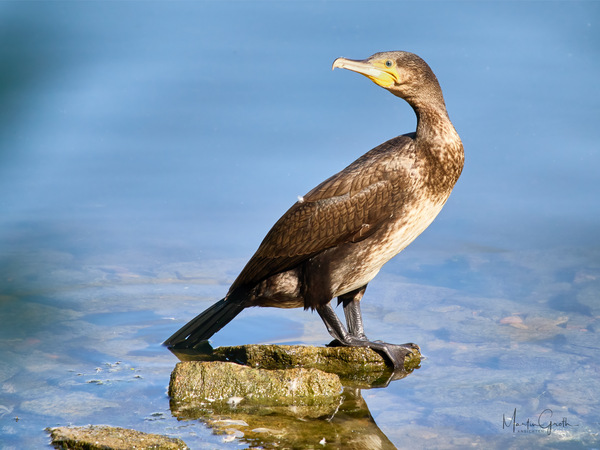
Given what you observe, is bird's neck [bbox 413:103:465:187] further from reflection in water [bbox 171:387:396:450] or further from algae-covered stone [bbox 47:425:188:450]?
algae-covered stone [bbox 47:425:188:450]

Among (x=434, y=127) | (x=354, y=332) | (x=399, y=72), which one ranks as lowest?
(x=354, y=332)

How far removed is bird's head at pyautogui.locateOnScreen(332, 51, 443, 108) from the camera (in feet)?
15.1

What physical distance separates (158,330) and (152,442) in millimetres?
1970

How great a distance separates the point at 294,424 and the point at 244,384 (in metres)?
0.41

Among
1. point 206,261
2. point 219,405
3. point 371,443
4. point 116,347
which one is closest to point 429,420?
point 371,443

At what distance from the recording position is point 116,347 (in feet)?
15.9

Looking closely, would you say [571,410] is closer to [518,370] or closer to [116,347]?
[518,370]

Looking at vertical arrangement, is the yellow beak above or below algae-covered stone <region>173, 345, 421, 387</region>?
above

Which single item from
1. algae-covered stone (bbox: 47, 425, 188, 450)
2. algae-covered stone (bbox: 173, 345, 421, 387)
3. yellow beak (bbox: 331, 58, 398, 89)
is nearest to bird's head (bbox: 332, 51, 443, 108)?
yellow beak (bbox: 331, 58, 398, 89)

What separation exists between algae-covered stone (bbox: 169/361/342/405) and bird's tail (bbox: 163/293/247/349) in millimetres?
867

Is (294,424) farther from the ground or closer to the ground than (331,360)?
closer to the ground

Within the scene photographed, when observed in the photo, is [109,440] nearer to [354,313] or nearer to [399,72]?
[354,313]
